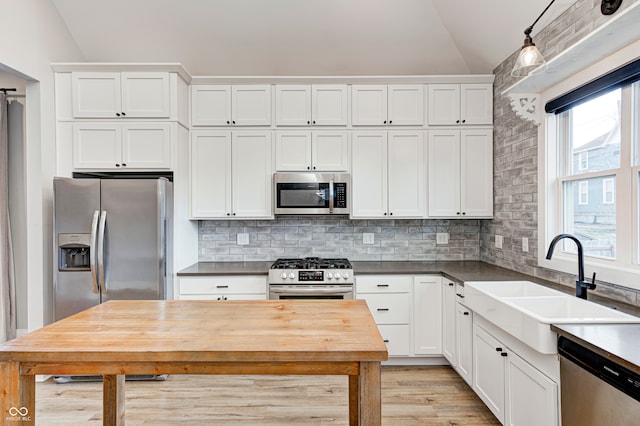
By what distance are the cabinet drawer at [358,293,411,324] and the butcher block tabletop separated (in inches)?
52.2

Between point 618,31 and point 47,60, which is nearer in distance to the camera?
point 618,31

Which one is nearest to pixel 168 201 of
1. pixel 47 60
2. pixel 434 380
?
pixel 47 60

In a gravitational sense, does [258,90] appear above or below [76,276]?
above

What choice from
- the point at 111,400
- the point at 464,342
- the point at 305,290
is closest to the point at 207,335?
the point at 111,400

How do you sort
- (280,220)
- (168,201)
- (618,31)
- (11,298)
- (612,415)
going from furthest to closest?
1. (280,220)
2. (11,298)
3. (168,201)
4. (618,31)
5. (612,415)

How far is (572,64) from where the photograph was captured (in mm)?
2117

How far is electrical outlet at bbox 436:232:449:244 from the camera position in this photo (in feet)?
12.4

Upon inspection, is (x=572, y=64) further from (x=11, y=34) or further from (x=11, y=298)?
(x=11, y=298)

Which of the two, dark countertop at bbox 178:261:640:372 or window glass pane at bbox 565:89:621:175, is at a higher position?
window glass pane at bbox 565:89:621:175

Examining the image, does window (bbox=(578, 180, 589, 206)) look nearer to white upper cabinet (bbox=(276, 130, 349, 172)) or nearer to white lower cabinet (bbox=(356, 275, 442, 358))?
white lower cabinet (bbox=(356, 275, 442, 358))

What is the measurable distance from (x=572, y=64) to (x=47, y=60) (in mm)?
4097

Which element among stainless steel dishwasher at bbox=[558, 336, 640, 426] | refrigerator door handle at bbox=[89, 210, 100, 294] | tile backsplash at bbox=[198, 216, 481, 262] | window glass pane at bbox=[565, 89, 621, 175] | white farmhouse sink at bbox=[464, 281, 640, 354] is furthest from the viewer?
tile backsplash at bbox=[198, 216, 481, 262]

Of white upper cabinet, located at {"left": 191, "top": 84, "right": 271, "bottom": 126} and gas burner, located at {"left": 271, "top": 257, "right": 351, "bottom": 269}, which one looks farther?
white upper cabinet, located at {"left": 191, "top": 84, "right": 271, "bottom": 126}

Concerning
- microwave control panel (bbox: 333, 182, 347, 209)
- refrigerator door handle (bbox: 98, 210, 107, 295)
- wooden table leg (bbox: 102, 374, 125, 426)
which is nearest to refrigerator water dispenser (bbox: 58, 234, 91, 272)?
refrigerator door handle (bbox: 98, 210, 107, 295)
